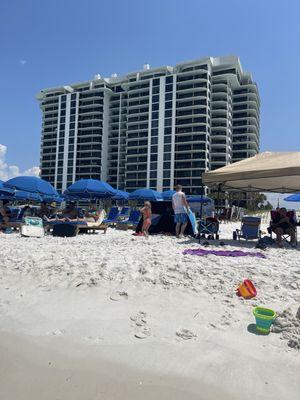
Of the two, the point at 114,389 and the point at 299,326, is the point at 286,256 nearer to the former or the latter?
the point at 299,326

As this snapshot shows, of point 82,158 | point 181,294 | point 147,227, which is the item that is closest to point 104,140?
point 82,158

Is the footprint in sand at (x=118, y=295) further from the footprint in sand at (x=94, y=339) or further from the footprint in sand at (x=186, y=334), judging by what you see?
the footprint in sand at (x=186, y=334)

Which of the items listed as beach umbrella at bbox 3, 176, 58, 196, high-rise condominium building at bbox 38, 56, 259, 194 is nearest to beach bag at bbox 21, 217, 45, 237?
beach umbrella at bbox 3, 176, 58, 196

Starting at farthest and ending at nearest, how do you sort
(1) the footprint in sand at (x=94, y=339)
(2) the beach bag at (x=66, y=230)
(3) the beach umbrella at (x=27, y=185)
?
1. (3) the beach umbrella at (x=27, y=185)
2. (2) the beach bag at (x=66, y=230)
3. (1) the footprint in sand at (x=94, y=339)

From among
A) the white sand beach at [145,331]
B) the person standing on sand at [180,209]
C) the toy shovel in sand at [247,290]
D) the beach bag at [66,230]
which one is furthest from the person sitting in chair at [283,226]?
the beach bag at [66,230]

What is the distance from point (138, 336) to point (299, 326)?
1612mm

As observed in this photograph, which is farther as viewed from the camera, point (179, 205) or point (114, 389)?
point (179, 205)

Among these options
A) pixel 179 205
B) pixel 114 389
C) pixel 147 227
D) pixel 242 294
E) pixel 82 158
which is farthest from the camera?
pixel 82 158

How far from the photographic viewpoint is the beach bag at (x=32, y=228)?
34.1 ft

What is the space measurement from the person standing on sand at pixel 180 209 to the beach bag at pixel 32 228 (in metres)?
4.28

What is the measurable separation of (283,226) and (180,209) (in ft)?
9.41

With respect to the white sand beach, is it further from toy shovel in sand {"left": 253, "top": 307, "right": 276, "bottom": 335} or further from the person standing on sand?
the person standing on sand

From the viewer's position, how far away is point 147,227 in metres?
10.8

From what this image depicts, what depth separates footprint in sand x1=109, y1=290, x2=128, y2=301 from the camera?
4.33 meters
